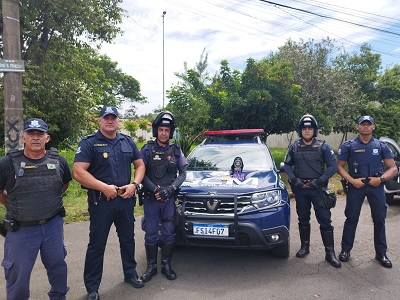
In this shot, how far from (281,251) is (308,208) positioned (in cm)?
63

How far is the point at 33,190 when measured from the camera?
251 centimetres

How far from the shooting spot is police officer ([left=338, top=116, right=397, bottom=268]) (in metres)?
3.76

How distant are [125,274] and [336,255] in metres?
2.61

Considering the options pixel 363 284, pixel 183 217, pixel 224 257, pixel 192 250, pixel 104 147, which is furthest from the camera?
pixel 192 250

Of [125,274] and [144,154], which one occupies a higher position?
[144,154]

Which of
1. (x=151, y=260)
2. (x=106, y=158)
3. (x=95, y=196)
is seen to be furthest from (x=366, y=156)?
(x=95, y=196)

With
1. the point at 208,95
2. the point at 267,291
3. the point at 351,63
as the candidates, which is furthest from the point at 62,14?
the point at 351,63

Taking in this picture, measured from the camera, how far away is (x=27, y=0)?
702 centimetres

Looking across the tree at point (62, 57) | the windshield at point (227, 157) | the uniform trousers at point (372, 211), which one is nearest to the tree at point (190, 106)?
the tree at point (62, 57)

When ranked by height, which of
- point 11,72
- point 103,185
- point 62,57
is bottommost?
point 103,185

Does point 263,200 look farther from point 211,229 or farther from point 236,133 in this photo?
point 236,133

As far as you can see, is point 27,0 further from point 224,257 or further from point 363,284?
point 363,284

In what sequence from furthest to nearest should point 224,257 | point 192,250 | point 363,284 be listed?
point 192,250 < point 224,257 < point 363,284

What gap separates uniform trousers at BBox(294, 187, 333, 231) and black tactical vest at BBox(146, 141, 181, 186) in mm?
1600
